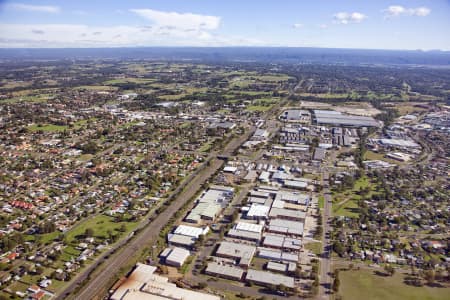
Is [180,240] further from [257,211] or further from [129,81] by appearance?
[129,81]

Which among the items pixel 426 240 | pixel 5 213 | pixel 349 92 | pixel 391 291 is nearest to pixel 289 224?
pixel 391 291

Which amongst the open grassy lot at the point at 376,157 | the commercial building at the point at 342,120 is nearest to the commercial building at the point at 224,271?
the open grassy lot at the point at 376,157

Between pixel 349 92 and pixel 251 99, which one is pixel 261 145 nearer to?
pixel 251 99

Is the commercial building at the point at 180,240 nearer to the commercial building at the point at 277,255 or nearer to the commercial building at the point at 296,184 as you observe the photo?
the commercial building at the point at 277,255

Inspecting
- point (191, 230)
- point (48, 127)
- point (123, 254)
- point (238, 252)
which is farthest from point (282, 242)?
point (48, 127)

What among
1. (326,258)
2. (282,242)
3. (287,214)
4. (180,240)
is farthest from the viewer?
(287,214)
